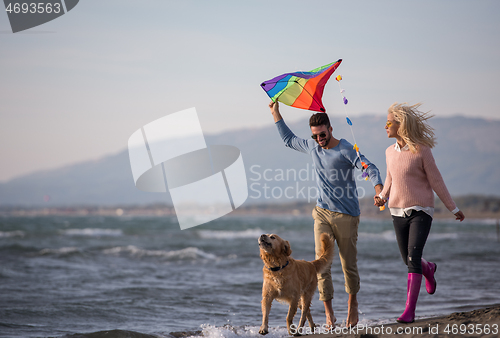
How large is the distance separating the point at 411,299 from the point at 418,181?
1.09 meters

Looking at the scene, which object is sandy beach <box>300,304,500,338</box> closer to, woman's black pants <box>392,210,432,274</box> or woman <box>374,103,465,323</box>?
woman <box>374,103,465,323</box>

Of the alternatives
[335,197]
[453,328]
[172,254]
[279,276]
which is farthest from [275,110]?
[172,254]

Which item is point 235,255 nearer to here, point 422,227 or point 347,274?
point 347,274

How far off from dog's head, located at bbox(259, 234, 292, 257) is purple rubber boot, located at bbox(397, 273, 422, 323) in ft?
3.84

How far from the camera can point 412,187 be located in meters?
3.89

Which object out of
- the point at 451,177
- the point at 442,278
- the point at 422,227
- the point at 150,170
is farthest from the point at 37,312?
the point at 451,177

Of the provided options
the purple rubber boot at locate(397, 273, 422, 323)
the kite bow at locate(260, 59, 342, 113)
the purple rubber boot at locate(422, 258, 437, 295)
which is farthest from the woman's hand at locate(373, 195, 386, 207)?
the kite bow at locate(260, 59, 342, 113)

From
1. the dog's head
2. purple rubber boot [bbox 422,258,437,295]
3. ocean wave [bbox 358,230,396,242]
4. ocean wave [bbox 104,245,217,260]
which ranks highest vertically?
the dog's head

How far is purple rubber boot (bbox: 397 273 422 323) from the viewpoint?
387 centimetres

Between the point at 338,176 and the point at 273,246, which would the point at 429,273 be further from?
the point at 273,246

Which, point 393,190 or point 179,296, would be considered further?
point 179,296

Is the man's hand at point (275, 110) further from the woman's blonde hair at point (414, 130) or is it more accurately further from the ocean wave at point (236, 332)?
the ocean wave at point (236, 332)

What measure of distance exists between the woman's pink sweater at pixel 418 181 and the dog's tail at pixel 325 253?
34.2 inches

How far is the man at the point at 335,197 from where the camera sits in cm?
452
